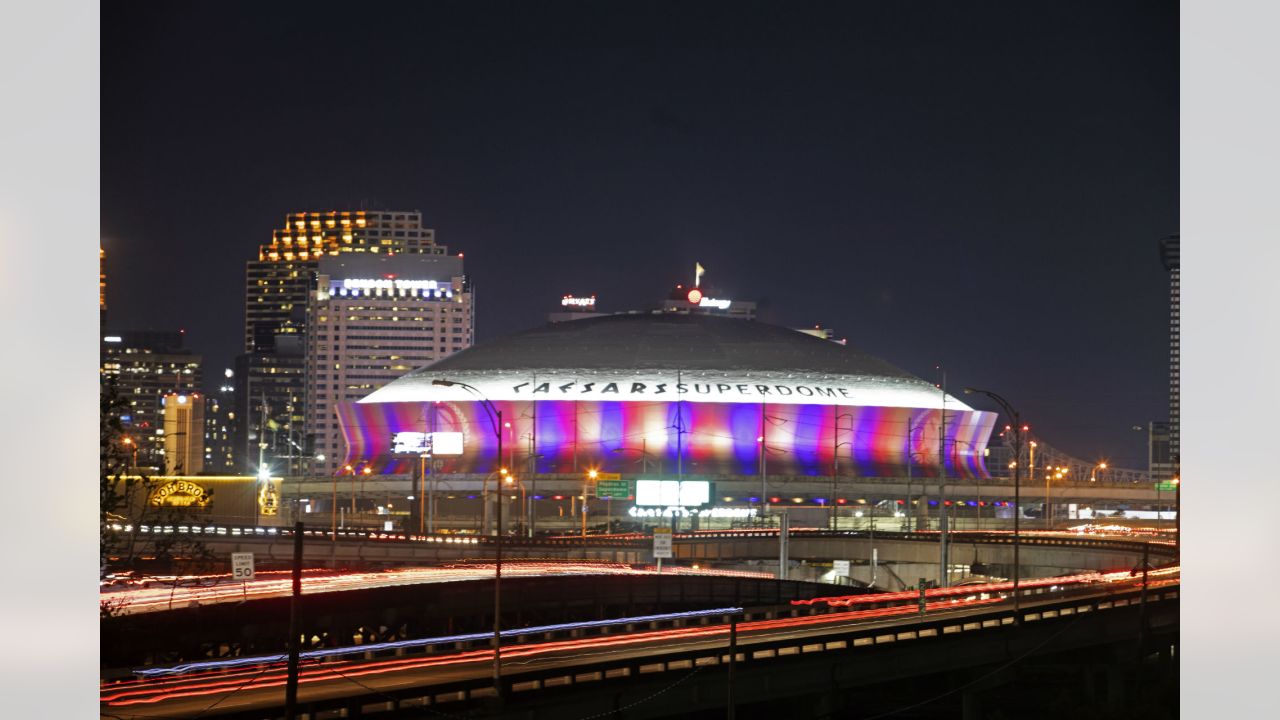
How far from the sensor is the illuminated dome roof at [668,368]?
142750 mm

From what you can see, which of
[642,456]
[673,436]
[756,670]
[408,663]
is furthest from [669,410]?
[756,670]

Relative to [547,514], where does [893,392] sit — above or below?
above

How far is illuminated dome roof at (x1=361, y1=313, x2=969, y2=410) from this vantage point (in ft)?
468

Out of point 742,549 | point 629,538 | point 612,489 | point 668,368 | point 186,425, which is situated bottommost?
point 742,549

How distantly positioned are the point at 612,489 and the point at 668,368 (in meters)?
52.7

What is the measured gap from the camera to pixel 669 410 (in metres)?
138

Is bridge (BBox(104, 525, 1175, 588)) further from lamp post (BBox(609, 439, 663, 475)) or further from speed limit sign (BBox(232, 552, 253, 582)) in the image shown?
lamp post (BBox(609, 439, 663, 475))

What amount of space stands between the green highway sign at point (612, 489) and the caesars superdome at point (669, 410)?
88.9 ft

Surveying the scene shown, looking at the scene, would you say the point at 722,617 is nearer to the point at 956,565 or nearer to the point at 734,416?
the point at 956,565

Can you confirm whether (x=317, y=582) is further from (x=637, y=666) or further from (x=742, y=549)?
(x=742, y=549)
